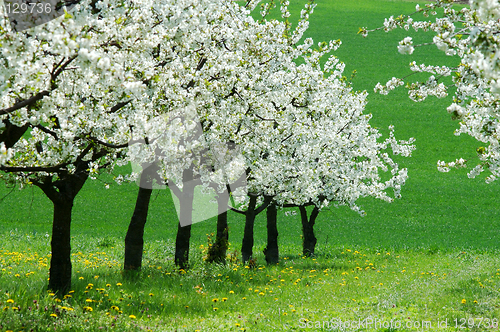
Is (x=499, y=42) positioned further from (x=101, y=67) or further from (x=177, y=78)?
(x=177, y=78)

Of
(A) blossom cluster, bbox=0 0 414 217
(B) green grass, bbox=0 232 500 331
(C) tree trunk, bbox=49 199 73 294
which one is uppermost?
(A) blossom cluster, bbox=0 0 414 217

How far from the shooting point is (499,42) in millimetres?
3969

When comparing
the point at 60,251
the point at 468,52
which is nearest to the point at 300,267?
the point at 60,251

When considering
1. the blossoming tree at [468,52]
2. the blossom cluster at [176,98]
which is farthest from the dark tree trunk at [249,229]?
the blossoming tree at [468,52]

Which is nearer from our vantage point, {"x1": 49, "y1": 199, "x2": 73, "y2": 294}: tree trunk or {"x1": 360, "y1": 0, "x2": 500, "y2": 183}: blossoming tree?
→ {"x1": 360, "y1": 0, "x2": 500, "y2": 183}: blossoming tree

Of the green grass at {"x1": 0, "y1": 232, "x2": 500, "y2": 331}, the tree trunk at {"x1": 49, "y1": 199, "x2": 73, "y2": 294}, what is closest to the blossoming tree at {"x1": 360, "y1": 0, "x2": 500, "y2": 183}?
the green grass at {"x1": 0, "y1": 232, "x2": 500, "y2": 331}

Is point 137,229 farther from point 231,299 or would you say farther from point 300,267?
point 300,267

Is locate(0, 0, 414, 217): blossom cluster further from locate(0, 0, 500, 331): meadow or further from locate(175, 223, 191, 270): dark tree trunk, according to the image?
locate(0, 0, 500, 331): meadow

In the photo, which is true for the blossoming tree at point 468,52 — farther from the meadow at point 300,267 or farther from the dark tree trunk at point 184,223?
the dark tree trunk at point 184,223

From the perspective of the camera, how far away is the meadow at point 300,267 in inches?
299

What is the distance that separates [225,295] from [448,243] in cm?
1947

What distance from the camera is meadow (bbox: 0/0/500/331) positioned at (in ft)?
24.9

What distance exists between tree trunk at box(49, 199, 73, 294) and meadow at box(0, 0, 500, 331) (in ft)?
1.17

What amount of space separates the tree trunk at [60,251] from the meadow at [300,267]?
0.36 metres
